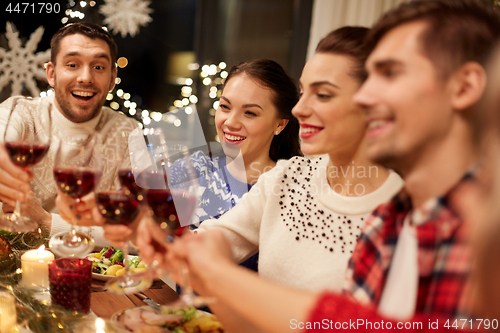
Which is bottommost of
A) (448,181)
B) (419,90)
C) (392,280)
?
(392,280)

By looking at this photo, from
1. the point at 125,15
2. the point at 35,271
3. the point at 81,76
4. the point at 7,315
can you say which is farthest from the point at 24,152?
the point at 125,15

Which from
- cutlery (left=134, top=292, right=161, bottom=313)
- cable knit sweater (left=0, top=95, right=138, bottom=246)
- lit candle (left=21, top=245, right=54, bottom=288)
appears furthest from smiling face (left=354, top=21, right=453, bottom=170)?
cable knit sweater (left=0, top=95, right=138, bottom=246)

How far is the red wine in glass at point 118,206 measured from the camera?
94 centimetres

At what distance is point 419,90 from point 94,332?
872 millimetres

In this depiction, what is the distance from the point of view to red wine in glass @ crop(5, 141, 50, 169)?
3.67 feet

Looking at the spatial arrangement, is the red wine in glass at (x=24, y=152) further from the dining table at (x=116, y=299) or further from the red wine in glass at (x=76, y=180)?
the dining table at (x=116, y=299)

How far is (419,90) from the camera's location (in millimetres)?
769

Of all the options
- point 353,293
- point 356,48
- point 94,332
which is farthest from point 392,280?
point 356,48

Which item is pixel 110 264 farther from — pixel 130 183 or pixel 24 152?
pixel 130 183

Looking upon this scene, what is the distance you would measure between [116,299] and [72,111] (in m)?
1.69

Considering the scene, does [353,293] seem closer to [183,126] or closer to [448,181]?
[448,181]

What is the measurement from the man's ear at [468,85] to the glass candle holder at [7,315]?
3.34 ft

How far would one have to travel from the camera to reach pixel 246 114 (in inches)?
84.4

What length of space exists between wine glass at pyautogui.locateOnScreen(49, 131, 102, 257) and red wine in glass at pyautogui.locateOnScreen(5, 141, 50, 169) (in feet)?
0.40
